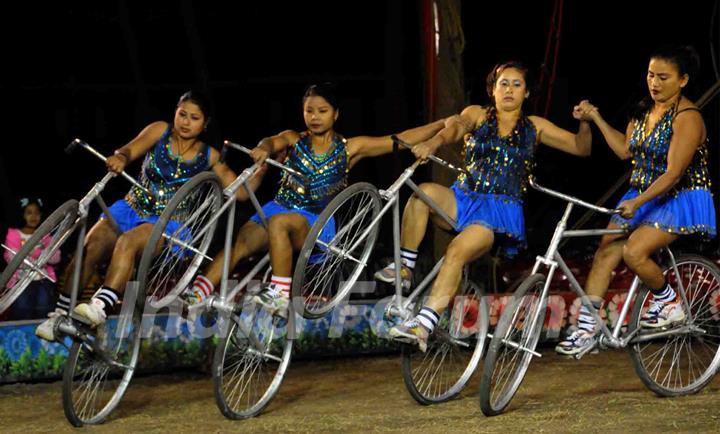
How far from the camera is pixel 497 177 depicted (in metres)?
6.61

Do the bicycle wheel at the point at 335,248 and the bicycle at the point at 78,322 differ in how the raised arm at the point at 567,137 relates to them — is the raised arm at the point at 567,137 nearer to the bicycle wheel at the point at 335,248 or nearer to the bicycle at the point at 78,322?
the bicycle wheel at the point at 335,248

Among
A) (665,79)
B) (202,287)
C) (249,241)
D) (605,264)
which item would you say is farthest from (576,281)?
(202,287)

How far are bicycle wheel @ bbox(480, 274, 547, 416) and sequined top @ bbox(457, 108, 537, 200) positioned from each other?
1.71 feet

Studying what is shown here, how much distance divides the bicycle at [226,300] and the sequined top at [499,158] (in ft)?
2.82

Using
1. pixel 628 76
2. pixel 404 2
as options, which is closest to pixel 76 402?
pixel 404 2

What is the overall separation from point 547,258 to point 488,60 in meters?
4.70

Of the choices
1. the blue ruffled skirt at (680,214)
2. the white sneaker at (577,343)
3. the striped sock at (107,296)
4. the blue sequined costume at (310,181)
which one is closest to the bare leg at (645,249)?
the blue ruffled skirt at (680,214)

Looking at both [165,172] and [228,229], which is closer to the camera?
[228,229]

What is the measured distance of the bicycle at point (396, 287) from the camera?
6.20 meters

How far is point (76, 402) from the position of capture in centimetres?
668

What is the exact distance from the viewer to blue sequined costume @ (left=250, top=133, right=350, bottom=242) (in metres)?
6.77

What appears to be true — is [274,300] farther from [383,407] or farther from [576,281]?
[576,281]

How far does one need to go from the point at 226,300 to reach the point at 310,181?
2.57ft

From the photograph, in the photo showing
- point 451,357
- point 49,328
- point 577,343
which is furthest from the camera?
point 451,357
